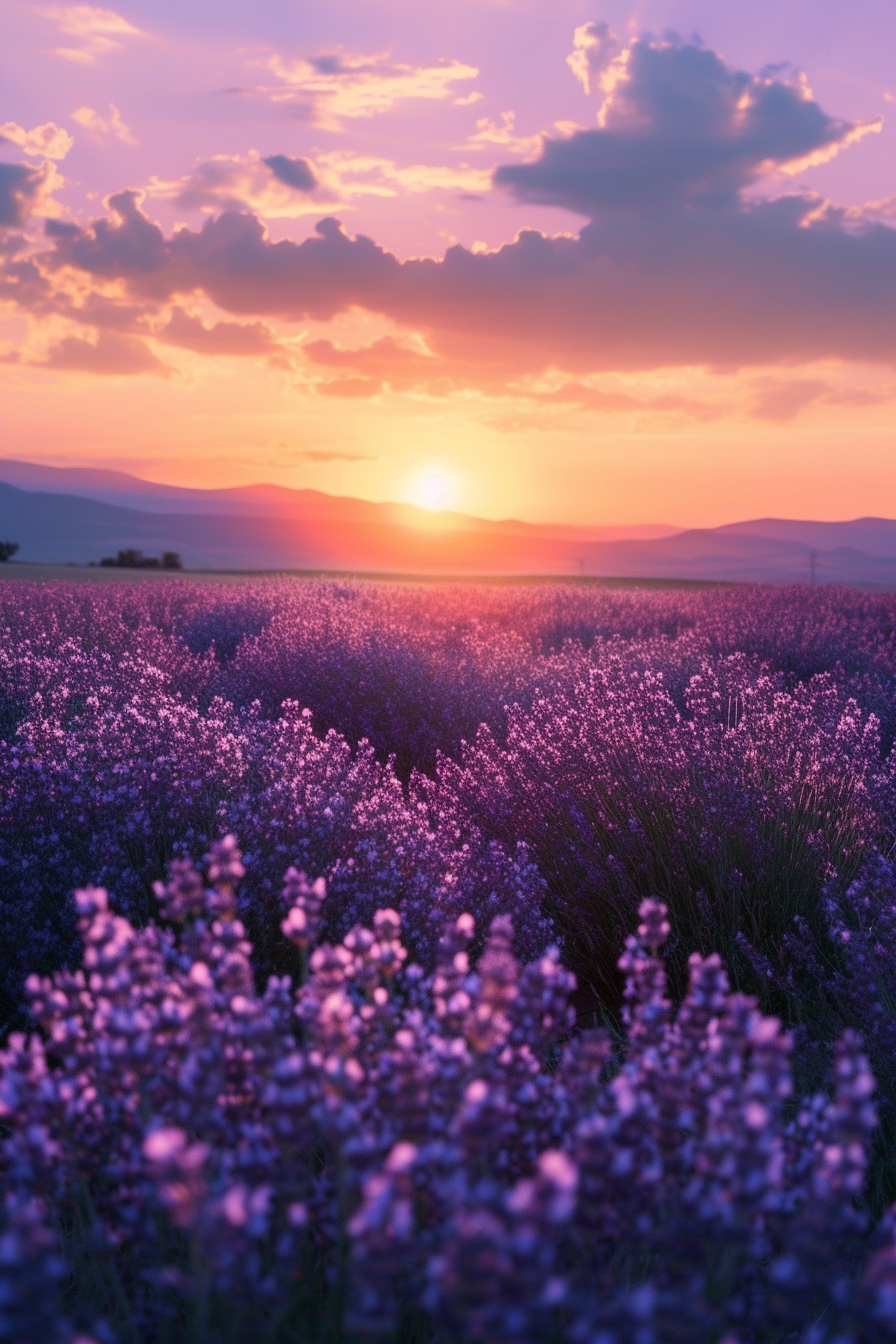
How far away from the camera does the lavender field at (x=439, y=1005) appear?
1.15 meters

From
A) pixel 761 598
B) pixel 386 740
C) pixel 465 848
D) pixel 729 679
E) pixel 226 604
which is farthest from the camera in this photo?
pixel 761 598

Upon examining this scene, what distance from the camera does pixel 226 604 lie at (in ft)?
37.0

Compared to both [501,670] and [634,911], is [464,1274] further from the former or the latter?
[501,670]

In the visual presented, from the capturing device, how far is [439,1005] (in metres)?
1.52

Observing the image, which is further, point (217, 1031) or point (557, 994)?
point (557, 994)

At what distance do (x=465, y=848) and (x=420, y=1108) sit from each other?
241cm

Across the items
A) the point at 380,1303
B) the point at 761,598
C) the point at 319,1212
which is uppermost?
the point at 761,598

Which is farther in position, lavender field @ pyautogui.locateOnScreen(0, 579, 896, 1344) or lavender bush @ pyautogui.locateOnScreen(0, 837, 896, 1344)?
lavender field @ pyautogui.locateOnScreen(0, 579, 896, 1344)

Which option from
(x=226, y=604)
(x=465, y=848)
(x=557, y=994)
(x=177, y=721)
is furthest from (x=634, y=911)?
(x=226, y=604)

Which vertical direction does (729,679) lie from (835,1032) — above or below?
above

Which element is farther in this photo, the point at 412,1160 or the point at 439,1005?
the point at 439,1005

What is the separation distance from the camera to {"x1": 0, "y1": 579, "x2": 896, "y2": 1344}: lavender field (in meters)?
1.15

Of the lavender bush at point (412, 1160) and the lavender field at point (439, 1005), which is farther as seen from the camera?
the lavender field at point (439, 1005)

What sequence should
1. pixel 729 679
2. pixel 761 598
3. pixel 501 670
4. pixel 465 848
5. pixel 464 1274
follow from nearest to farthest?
1. pixel 464 1274
2. pixel 465 848
3. pixel 729 679
4. pixel 501 670
5. pixel 761 598
